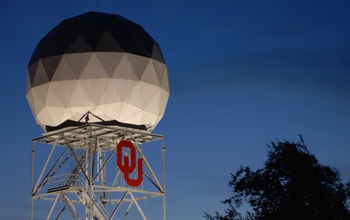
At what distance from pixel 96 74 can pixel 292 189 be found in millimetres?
13202

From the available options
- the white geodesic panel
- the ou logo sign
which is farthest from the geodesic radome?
the ou logo sign

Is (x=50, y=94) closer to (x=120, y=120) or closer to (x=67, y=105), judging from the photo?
(x=67, y=105)

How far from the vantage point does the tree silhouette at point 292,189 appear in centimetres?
2983

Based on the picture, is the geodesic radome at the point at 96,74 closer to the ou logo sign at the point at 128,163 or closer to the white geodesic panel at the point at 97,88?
the white geodesic panel at the point at 97,88

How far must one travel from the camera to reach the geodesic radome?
37094 mm

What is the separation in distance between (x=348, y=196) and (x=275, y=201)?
146 inches

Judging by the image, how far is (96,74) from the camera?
1457 inches

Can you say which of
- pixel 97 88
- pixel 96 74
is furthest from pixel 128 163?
pixel 96 74

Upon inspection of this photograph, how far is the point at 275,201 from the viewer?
1216 inches

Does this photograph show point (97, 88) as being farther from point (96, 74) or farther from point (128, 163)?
point (128, 163)

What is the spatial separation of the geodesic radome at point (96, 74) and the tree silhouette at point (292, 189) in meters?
8.16

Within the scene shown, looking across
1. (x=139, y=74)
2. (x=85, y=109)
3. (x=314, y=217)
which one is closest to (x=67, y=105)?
(x=85, y=109)

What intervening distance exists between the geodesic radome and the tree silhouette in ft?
26.8

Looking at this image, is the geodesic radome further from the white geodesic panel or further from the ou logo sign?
the ou logo sign
